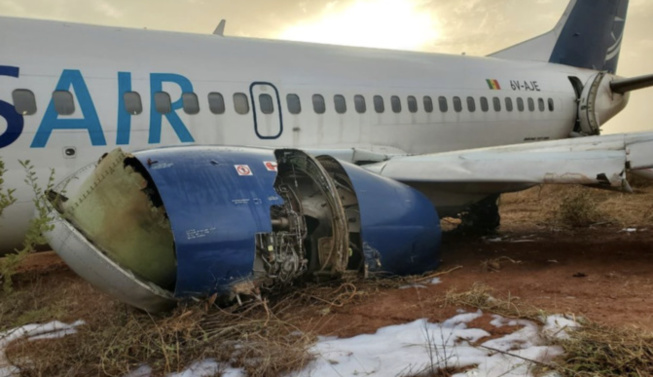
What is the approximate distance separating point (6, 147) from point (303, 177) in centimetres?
328

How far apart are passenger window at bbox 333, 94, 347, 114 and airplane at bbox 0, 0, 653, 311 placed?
0.13 feet

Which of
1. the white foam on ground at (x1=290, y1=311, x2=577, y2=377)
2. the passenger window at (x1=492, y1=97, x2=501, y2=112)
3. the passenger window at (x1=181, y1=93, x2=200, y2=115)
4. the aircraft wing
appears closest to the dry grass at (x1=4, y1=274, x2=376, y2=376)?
the white foam on ground at (x1=290, y1=311, x2=577, y2=377)

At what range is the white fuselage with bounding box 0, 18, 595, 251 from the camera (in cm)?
643

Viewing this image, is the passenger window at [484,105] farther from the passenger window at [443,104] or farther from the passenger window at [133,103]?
the passenger window at [133,103]

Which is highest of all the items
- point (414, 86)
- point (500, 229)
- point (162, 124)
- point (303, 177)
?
point (414, 86)

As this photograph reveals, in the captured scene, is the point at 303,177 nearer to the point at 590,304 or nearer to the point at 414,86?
the point at 590,304

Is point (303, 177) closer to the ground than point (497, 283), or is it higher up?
higher up

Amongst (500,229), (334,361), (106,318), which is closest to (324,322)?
(334,361)

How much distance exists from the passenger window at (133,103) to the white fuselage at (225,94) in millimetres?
26

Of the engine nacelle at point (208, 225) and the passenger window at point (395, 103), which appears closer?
the engine nacelle at point (208, 225)

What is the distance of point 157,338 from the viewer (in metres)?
3.94

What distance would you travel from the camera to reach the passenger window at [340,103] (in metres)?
9.01

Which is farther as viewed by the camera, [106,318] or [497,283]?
[497,283]

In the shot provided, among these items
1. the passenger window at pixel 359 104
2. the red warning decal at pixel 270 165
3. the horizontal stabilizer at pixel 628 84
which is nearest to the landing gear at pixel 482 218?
the passenger window at pixel 359 104
